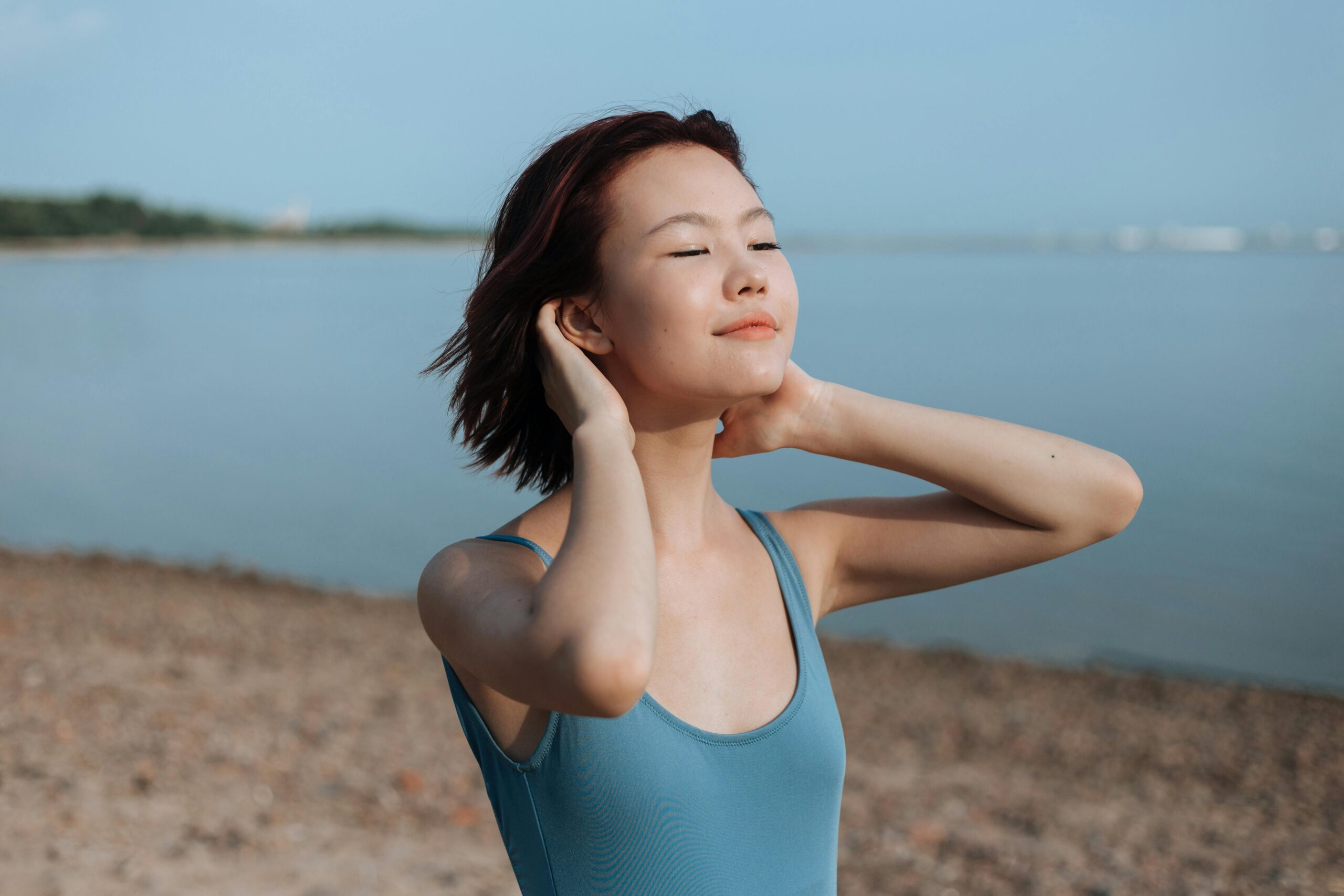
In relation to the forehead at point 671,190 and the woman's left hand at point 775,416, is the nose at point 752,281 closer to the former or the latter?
the forehead at point 671,190

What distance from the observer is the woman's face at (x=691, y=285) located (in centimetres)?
154

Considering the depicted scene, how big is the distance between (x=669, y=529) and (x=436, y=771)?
13.5ft

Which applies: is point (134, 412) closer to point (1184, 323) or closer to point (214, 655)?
point (214, 655)

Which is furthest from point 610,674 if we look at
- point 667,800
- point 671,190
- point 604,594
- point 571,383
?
point 671,190

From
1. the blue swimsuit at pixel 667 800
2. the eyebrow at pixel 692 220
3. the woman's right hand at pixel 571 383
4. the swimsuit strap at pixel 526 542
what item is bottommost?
the blue swimsuit at pixel 667 800

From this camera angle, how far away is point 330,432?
1495cm

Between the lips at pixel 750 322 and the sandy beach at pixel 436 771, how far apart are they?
3334 mm

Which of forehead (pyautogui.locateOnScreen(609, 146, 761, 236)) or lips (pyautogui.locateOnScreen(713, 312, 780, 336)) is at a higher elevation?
forehead (pyautogui.locateOnScreen(609, 146, 761, 236))

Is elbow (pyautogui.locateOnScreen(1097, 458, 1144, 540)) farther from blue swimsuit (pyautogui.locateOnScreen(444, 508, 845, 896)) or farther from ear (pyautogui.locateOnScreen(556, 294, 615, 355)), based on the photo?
ear (pyautogui.locateOnScreen(556, 294, 615, 355))

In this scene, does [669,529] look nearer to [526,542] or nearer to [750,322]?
[526,542]

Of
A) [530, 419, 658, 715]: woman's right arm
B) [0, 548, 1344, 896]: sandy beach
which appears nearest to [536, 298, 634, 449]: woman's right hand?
[530, 419, 658, 715]: woman's right arm

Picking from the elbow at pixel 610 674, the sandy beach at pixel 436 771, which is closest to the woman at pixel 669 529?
the elbow at pixel 610 674

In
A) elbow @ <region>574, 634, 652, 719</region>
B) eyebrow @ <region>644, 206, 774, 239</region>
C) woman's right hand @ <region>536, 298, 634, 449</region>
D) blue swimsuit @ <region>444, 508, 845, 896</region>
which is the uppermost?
eyebrow @ <region>644, 206, 774, 239</region>

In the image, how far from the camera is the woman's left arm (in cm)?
174
